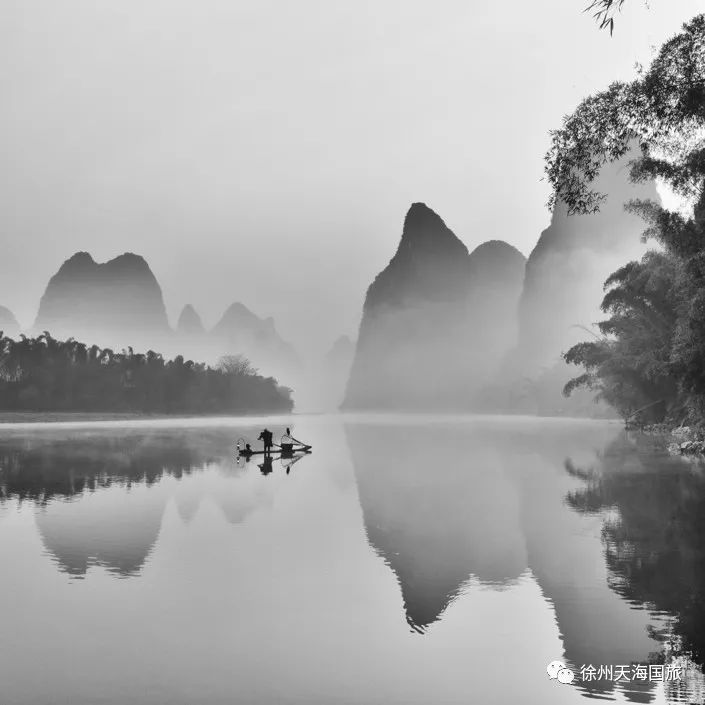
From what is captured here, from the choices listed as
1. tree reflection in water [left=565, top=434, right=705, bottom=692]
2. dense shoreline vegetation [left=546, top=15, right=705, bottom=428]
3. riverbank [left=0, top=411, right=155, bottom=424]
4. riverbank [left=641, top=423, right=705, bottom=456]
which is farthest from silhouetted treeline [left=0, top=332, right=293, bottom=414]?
tree reflection in water [left=565, top=434, right=705, bottom=692]

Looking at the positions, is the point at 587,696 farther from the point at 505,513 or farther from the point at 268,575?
the point at 505,513

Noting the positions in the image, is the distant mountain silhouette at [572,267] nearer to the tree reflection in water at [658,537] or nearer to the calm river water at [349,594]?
the tree reflection in water at [658,537]

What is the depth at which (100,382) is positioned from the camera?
103m

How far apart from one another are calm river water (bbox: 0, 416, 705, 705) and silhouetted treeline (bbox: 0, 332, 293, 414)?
78012 mm

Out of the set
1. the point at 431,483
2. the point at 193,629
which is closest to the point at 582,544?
the point at 193,629

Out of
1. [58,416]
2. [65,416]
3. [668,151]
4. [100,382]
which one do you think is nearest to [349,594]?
[668,151]

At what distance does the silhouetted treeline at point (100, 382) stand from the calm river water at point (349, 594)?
256 ft

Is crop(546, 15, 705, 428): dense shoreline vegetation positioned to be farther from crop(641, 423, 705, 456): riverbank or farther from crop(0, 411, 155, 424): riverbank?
crop(0, 411, 155, 424): riverbank

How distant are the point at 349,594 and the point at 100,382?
98367mm

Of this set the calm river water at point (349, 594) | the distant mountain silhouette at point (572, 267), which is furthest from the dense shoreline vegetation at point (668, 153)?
the distant mountain silhouette at point (572, 267)

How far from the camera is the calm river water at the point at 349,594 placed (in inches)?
274

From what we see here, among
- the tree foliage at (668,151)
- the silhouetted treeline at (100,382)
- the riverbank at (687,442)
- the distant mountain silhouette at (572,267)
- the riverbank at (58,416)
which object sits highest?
the distant mountain silhouette at (572,267)

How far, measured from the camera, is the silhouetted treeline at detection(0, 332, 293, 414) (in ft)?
308

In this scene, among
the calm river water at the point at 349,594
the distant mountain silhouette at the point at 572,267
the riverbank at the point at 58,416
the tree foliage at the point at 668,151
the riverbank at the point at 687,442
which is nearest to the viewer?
the calm river water at the point at 349,594
